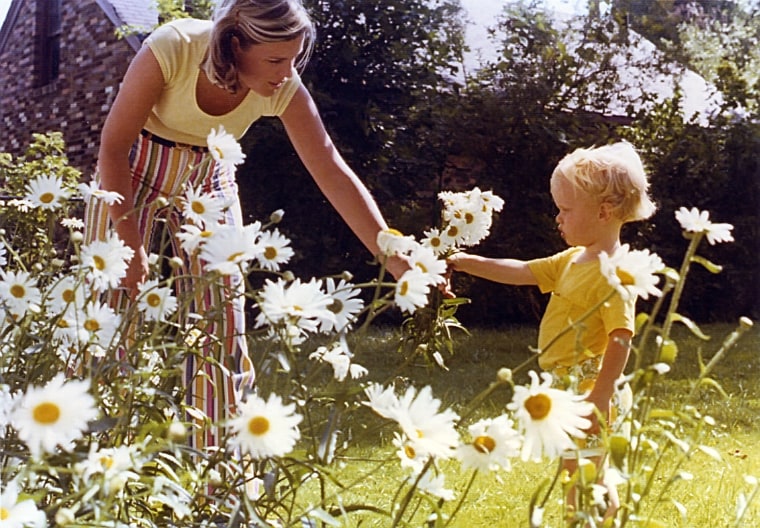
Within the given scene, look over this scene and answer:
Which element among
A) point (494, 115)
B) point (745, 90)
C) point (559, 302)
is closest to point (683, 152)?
point (745, 90)

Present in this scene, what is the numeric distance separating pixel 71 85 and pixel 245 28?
7056 millimetres

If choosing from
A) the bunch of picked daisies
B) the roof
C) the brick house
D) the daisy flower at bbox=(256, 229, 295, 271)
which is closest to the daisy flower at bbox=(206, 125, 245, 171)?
the bunch of picked daisies

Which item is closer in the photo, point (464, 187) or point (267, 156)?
point (267, 156)

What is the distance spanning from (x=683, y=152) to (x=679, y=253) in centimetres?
74

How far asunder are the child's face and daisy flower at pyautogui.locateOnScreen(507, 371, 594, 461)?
40.8 inches

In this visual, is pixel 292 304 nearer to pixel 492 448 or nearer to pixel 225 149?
pixel 492 448

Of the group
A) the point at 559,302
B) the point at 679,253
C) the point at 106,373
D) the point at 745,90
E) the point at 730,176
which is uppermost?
the point at 106,373

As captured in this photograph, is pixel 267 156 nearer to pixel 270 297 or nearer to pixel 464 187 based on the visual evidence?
pixel 464 187

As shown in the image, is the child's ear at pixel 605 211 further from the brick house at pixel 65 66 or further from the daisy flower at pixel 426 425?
the brick house at pixel 65 66

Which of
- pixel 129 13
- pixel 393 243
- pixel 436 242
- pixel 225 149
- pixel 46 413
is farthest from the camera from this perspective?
pixel 129 13

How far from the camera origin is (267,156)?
5629mm

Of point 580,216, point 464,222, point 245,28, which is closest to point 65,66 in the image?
point 245,28

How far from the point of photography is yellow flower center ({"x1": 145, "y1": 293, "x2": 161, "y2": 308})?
108cm

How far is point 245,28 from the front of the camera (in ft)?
5.85
